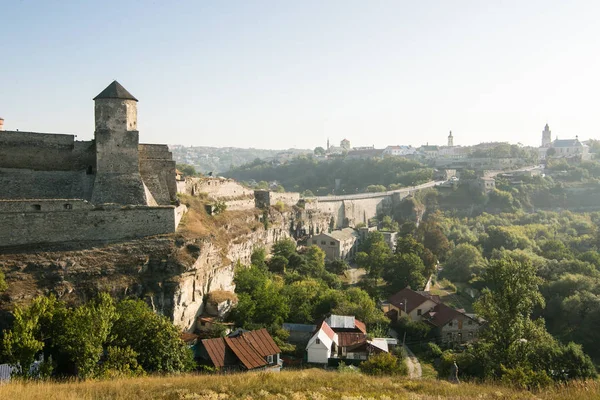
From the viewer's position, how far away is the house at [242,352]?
19.7m

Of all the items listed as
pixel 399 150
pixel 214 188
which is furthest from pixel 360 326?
pixel 399 150

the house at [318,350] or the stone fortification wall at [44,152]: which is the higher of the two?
the stone fortification wall at [44,152]

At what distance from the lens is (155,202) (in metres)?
25.9

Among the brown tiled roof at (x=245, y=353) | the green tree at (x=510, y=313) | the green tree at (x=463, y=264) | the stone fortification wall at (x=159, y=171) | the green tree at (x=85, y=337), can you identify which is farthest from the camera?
the green tree at (x=463, y=264)

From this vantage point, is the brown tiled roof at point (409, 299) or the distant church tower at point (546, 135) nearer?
the brown tiled roof at point (409, 299)

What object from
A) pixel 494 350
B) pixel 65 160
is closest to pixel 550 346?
pixel 494 350

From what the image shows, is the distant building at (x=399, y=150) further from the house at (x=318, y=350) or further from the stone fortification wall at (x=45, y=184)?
the stone fortification wall at (x=45, y=184)

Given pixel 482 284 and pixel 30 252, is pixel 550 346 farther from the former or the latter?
pixel 30 252

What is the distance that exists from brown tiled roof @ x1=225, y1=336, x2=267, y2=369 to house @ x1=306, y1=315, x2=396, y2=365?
3921mm

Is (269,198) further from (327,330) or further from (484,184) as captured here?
(484,184)

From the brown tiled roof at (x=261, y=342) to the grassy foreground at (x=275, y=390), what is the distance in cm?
813

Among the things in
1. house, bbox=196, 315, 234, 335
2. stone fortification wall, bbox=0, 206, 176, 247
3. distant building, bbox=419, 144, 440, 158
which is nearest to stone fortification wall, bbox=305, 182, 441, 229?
house, bbox=196, 315, 234, 335

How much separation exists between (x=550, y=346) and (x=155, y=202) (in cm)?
2104

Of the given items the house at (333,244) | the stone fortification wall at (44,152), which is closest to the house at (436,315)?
the house at (333,244)
